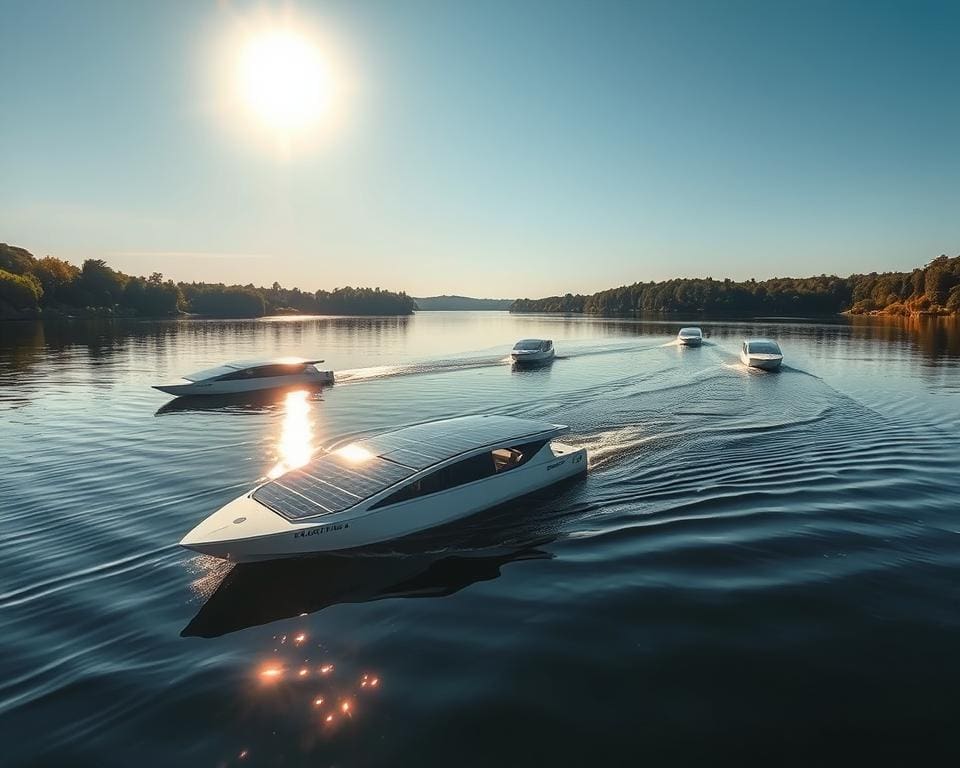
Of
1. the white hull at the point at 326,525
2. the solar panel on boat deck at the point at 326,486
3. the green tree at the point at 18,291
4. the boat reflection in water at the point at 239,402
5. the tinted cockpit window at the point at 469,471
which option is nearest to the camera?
the white hull at the point at 326,525

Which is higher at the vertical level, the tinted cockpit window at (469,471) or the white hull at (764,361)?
the white hull at (764,361)

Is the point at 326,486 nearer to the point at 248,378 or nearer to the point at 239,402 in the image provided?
the point at 239,402

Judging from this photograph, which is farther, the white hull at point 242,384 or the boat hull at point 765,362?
the boat hull at point 765,362

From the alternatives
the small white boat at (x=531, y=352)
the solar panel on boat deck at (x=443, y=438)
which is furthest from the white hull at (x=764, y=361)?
the solar panel on boat deck at (x=443, y=438)

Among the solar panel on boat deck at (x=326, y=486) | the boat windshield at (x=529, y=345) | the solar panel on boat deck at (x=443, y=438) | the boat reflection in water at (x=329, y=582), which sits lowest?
the boat reflection in water at (x=329, y=582)

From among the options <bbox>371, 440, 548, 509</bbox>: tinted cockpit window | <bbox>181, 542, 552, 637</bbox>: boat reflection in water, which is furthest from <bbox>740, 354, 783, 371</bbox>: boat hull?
<bbox>181, 542, 552, 637</bbox>: boat reflection in water

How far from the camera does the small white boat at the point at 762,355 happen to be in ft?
150

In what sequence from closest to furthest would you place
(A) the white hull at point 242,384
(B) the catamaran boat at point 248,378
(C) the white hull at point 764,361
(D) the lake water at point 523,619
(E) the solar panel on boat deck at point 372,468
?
(D) the lake water at point 523,619 < (E) the solar panel on boat deck at point 372,468 < (A) the white hull at point 242,384 < (B) the catamaran boat at point 248,378 < (C) the white hull at point 764,361

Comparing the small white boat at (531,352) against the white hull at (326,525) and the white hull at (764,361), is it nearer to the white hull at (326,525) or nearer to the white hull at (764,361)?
the white hull at (764,361)

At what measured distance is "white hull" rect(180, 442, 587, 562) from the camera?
11633 mm

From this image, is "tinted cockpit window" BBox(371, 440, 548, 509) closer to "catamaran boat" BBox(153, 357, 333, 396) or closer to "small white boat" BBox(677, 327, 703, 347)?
"catamaran boat" BBox(153, 357, 333, 396)

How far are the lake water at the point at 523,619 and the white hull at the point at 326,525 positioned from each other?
0.56 m

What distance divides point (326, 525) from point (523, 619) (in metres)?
5.05

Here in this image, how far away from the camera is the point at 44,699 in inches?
324
